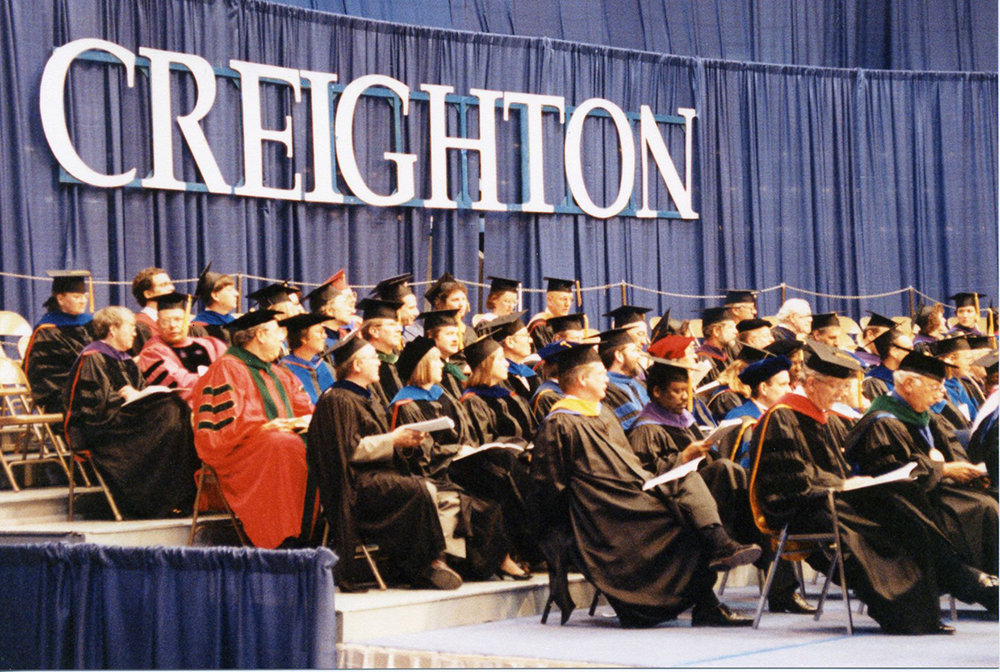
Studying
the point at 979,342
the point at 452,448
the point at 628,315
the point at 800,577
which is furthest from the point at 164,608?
the point at 979,342

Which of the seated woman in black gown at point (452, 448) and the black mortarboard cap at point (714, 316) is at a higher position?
the black mortarboard cap at point (714, 316)

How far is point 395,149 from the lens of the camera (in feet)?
41.6

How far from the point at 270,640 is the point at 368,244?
742 centimetres

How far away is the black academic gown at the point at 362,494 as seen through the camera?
625 cm

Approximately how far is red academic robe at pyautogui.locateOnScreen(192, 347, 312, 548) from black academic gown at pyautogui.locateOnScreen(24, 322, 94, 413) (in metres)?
1.51

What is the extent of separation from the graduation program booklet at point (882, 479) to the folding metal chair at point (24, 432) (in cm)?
409

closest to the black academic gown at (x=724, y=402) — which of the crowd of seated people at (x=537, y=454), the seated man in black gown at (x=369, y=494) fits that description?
A: the crowd of seated people at (x=537, y=454)

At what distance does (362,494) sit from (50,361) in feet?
9.07

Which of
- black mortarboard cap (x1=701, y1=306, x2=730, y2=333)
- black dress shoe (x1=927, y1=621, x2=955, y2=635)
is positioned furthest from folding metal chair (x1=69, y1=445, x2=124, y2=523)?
black mortarboard cap (x1=701, y1=306, x2=730, y2=333)

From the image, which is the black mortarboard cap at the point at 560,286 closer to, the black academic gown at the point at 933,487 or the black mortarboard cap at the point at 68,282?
the black mortarboard cap at the point at 68,282

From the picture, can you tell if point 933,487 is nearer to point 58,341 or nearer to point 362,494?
point 362,494

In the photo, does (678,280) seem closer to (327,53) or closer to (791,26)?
(791,26)

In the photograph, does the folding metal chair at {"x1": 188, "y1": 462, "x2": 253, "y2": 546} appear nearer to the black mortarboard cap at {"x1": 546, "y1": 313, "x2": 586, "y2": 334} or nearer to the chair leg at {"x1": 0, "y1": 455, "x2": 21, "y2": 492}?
the chair leg at {"x1": 0, "y1": 455, "x2": 21, "y2": 492}

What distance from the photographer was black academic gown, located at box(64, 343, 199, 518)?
23.5ft
